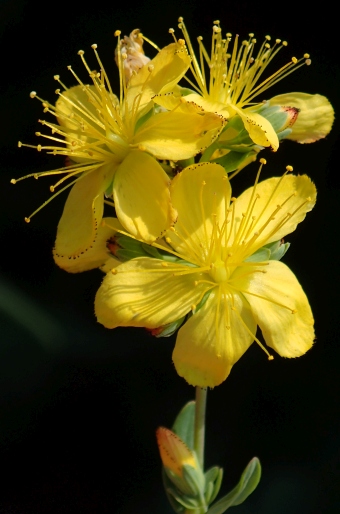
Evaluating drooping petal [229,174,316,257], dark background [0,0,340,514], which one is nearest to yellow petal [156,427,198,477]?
drooping petal [229,174,316,257]

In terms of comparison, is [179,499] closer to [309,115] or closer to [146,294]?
[146,294]

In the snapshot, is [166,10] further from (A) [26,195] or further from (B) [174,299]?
(B) [174,299]

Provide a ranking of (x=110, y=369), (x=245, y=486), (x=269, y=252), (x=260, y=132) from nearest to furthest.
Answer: (x=260, y=132) < (x=269, y=252) < (x=245, y=486) < (x=110, y=369)

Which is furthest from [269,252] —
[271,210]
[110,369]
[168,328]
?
[110,369]

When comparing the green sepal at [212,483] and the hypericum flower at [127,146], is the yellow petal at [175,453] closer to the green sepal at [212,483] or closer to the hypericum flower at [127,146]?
the green sepal at [212,483]

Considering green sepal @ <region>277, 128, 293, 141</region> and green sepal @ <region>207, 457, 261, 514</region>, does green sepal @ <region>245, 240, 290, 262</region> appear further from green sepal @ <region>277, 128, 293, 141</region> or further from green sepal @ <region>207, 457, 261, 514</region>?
green sepal @ <region>207, 457, 261, 514</region>

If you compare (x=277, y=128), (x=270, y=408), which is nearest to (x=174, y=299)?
(x=277, y=128)

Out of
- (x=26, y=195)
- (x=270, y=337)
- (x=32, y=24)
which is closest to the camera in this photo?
(x=270, y=337)
